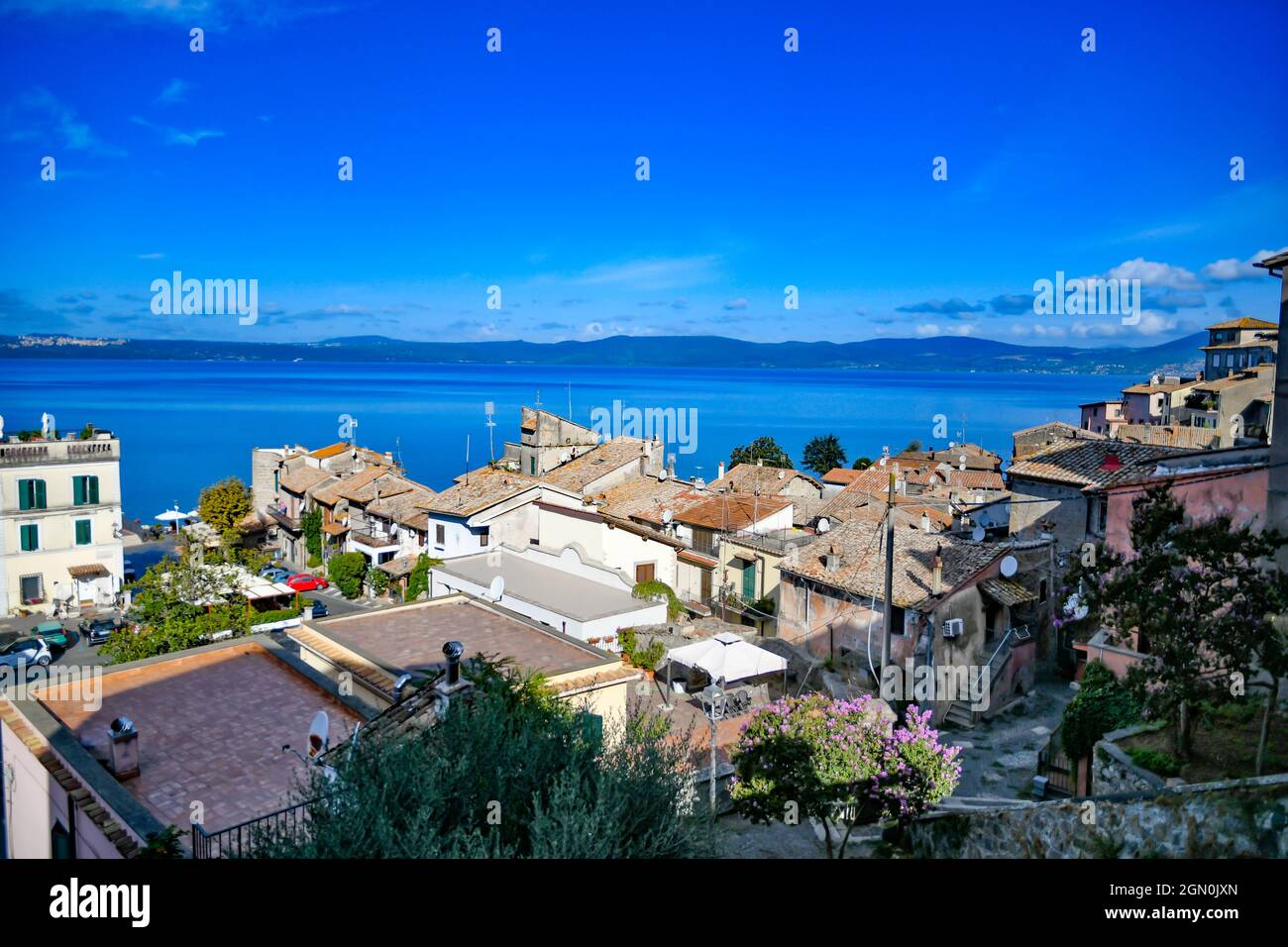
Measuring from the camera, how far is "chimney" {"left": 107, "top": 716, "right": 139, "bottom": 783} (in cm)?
585

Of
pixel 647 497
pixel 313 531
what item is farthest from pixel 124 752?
pixel 313 531

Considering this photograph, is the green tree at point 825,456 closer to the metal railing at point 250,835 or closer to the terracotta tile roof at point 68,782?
the terracotta tile roof at point 68,782

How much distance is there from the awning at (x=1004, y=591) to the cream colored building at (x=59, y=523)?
2015 centimetres

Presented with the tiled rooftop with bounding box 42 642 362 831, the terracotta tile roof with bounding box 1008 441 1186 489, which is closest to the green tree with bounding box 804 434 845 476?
the terracotta tile roof with bounding box 1008 441 1186 489


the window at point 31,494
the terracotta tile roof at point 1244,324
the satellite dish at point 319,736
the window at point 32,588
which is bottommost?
the window at point 32,588

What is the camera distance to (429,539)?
2403 centimetres

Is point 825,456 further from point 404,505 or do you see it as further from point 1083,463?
point 1083,463

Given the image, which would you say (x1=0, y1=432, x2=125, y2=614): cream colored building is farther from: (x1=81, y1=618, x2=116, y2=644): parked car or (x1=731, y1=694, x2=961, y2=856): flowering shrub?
(x1=731, y1=694, x2=961, y2=856): flowering shrub

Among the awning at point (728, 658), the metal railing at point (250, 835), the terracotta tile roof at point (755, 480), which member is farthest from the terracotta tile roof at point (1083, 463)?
the metal railing at point (250, 835)

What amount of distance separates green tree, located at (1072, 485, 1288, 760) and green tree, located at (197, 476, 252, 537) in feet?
93.9

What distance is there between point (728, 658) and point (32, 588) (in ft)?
59.1

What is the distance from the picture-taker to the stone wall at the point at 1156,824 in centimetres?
520

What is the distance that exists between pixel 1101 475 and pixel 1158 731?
8041 millimetres
